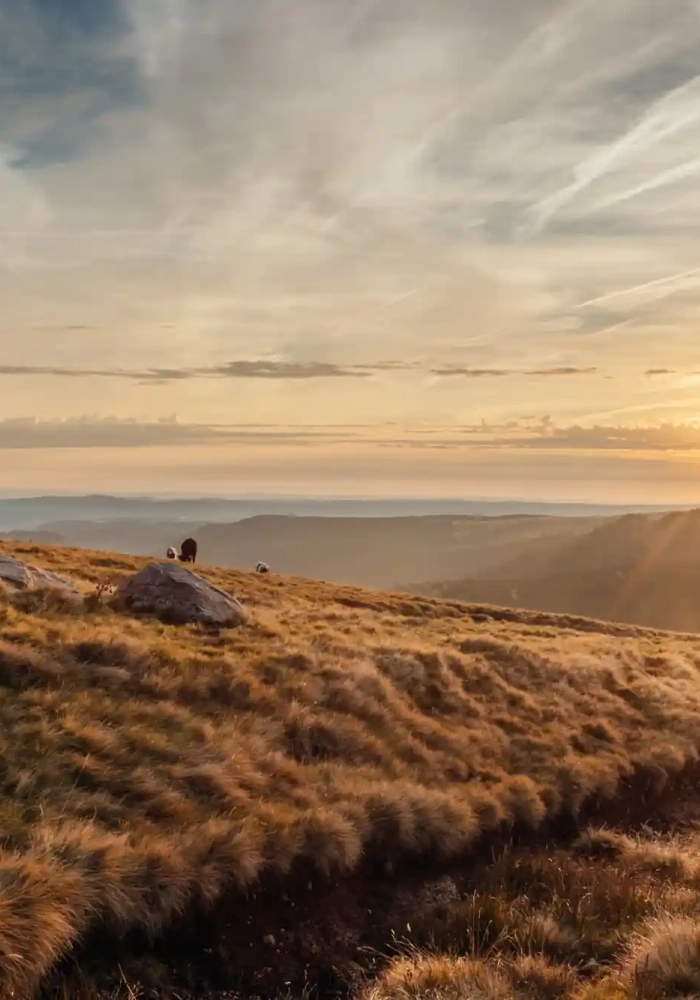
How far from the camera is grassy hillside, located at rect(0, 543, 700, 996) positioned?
7.86 metres

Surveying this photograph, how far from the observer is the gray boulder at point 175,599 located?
18266mm

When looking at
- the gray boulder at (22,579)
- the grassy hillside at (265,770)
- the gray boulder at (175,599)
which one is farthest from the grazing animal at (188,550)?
the grassy hillside at (265,770)

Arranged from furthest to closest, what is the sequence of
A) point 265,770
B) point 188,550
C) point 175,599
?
point 188,550 < point 175,599 < point 265,770

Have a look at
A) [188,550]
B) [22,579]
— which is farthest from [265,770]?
[188,550]

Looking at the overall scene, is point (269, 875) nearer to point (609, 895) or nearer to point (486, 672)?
point (609, 895)

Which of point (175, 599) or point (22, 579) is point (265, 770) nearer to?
point (175, 599)

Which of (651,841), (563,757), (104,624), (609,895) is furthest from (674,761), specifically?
(104,624)

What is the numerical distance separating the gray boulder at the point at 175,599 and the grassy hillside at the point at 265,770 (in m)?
0.84

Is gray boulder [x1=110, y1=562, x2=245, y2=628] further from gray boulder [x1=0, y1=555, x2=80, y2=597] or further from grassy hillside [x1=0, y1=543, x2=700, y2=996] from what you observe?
gray boulder [x1=0, y1=555, x2=80, y2=597]

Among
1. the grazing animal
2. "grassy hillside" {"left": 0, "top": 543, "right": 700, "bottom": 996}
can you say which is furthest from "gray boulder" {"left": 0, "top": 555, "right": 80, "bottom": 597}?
the grazing animal

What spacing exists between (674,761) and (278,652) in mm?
9304

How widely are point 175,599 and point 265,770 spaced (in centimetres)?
822

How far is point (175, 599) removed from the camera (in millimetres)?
18719

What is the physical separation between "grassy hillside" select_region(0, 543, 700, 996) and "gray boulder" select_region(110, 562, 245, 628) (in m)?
0.84
